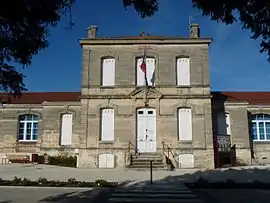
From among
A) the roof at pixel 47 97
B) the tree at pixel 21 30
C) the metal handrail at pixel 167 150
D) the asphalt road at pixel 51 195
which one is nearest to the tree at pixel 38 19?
the tree at pixel 21 30

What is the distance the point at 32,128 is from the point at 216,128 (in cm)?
1297

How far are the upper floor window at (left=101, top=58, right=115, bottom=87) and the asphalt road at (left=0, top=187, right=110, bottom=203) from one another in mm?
11393

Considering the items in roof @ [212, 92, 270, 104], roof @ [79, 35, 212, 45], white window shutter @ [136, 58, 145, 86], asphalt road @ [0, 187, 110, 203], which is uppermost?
roof @ [79, 35, 212, 45]

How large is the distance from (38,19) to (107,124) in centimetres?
1782

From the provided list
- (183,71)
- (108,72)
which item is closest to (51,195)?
(108,72)

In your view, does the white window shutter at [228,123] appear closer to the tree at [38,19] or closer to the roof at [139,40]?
the roof at [139,40]

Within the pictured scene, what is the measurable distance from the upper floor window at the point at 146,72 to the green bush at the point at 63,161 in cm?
631

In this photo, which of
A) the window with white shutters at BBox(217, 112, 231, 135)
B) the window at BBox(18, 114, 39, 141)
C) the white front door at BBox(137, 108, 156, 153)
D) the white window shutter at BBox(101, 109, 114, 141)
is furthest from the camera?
the window at BBox(18, 114, 39, 141)

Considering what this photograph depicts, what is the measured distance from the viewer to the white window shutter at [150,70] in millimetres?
24203

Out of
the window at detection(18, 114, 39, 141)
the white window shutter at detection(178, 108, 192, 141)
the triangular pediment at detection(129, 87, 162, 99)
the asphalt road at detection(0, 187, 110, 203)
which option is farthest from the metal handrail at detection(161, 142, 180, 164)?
the asphalt road at detection(0, 187, 110, 203)

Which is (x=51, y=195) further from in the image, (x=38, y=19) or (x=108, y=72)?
(x=108, y=72)

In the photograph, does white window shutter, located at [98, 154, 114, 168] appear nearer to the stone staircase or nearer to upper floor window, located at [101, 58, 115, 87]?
the stone staircase

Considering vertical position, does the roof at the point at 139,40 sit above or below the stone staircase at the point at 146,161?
above

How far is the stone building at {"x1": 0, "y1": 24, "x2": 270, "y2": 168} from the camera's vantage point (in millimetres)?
23219
